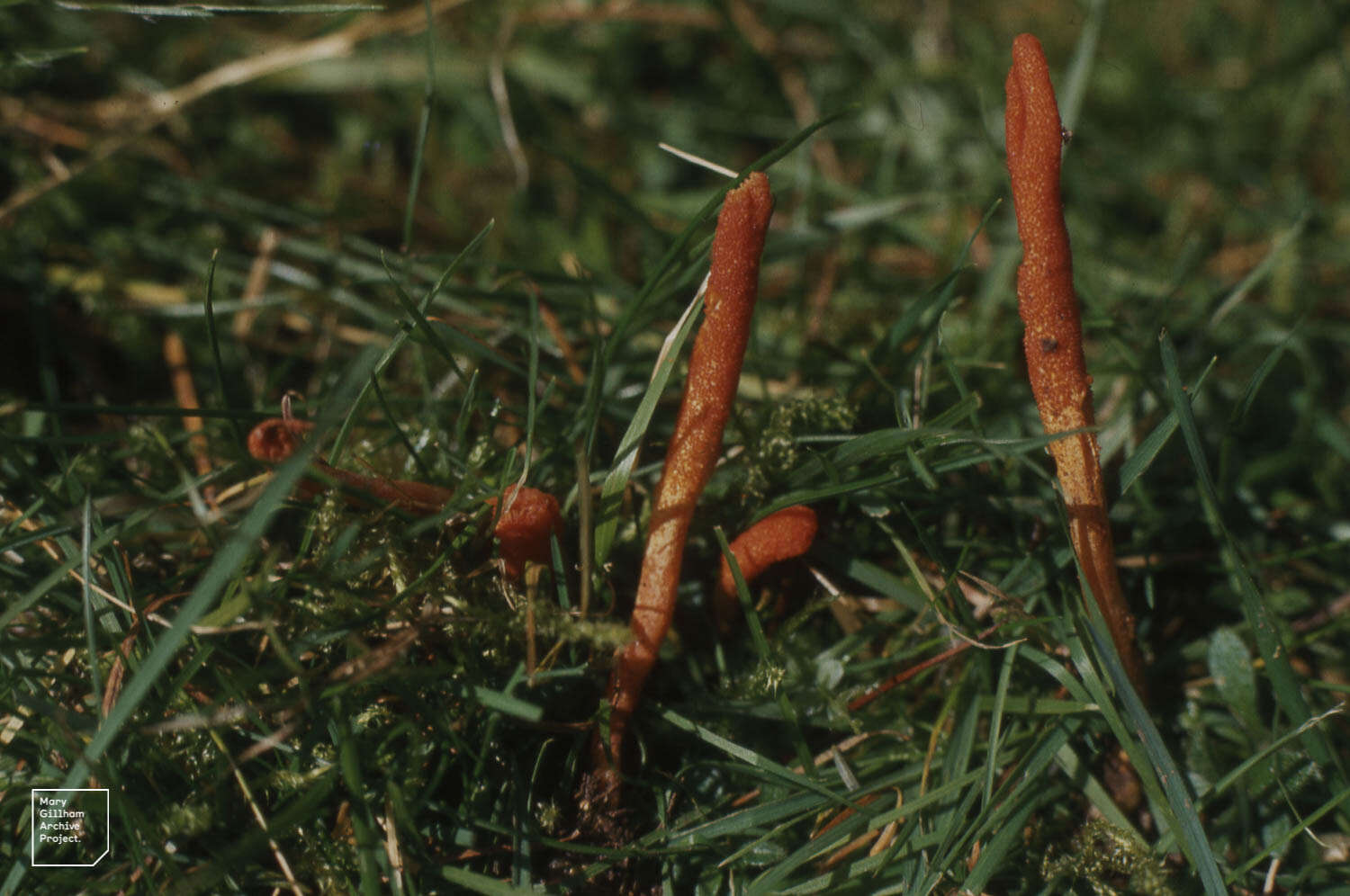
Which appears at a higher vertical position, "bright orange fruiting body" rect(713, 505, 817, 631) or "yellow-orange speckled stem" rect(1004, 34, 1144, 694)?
"yellow-orange speckled stem" rect(1004, 34, 1144, 694)

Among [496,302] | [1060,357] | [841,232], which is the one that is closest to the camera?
[1060,357]

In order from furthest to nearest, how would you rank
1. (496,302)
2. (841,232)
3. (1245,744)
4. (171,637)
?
1. (841,232)
2. (496,302)
3. (1245,744)
4. (171,637)

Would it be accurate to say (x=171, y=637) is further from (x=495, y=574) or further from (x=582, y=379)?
(x=582, y=379)

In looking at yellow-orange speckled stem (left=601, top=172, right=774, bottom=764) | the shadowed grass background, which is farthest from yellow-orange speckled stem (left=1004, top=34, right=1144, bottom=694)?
yellow-orange speckled stem (left=601, top=172, right=774, bottom=764)

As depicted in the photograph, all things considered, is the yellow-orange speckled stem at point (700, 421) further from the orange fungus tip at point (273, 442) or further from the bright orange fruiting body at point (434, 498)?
the orange fungus tip at point (273, 442)

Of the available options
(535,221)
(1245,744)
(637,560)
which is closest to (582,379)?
(637,560)

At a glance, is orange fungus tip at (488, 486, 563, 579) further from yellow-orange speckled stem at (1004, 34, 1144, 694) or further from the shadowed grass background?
yellow-orange speckled stem at (1004, 34, 1144, 694)

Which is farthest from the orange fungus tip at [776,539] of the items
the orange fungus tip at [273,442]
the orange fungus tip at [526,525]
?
the orange fungus tip at [273,442]

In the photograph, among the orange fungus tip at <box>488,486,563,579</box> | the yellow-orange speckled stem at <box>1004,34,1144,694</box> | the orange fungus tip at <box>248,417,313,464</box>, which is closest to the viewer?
the yellow-orange speckled stem at <box>1004,34,1144,694</box>
